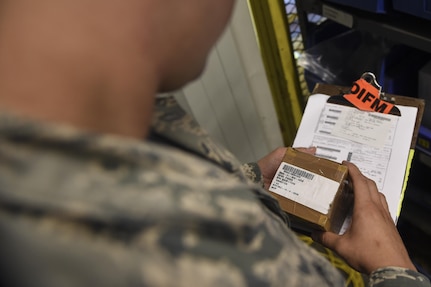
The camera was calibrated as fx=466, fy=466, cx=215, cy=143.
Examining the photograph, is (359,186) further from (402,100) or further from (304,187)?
(402,100)

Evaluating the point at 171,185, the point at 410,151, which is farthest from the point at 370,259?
the point at 171,185

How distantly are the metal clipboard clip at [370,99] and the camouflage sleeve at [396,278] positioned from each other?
0.37 m

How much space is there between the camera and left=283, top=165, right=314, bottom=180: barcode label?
0.74m

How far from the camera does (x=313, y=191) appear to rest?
2.34ft

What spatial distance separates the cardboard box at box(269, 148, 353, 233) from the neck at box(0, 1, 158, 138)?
455 mm

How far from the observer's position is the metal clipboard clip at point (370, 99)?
2.81 feet

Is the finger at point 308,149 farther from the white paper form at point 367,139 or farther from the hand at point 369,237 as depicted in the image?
the hand at point 369,237

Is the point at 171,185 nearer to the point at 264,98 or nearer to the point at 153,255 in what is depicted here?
the point at 153,255

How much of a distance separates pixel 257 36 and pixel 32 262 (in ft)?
3.41

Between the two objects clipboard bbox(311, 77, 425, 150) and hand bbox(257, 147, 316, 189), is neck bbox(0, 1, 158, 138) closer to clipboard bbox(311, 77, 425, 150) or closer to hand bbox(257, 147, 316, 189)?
hand bbox(257, 147, 316, 189)

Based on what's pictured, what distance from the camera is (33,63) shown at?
0.27m

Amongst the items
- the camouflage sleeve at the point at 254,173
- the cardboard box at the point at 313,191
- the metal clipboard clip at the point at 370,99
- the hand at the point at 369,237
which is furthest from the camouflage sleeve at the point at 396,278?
the metal clipboard clip at the point at 370,99

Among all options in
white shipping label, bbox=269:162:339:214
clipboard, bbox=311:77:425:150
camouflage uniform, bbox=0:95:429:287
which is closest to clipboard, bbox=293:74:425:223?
clipboard, bbox=311:77:425:150

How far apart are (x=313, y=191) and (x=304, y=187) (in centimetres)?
2
